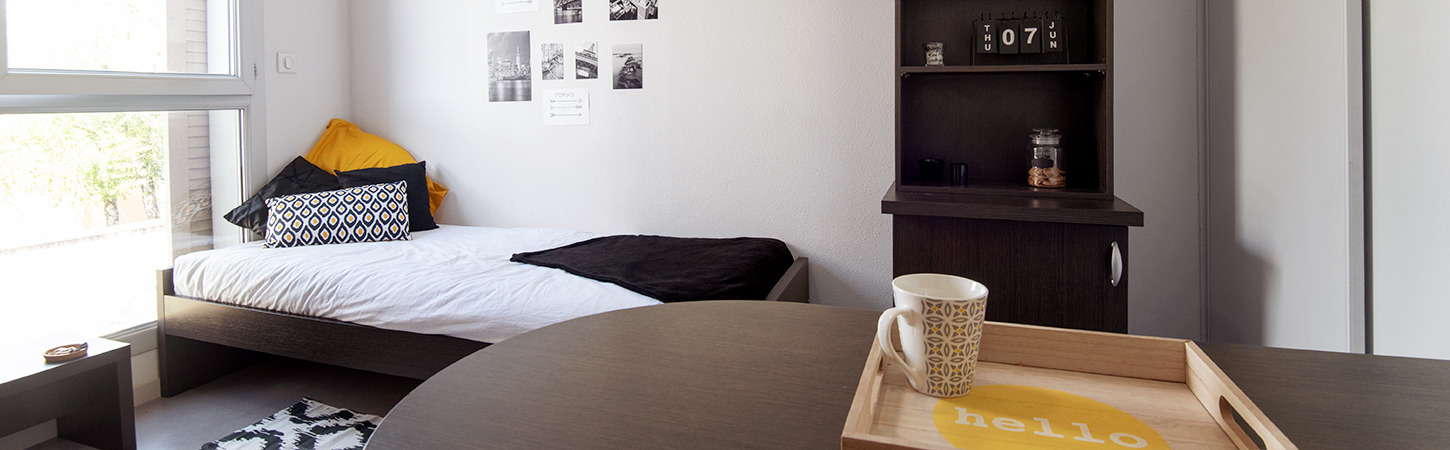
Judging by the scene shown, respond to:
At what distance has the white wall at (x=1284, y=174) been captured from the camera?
178 centimetres

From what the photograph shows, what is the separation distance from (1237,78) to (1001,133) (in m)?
0.67

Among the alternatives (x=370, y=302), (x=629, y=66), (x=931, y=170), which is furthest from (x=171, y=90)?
(x=931, y=170)

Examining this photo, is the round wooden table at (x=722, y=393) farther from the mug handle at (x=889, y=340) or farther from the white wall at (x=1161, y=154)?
the white wall at (x=1161, y=154)

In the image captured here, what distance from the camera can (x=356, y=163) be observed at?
367cm

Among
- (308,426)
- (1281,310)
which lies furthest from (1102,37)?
(308,426)

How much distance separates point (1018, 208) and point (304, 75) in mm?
3092

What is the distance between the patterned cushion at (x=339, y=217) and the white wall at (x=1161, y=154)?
2736 mm

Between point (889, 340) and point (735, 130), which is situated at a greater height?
point (735, 130)

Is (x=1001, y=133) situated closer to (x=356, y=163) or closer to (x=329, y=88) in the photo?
(x=356, y=163)

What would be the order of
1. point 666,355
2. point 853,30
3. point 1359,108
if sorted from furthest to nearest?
point 853,30 < point 1359,108 < point 666,355

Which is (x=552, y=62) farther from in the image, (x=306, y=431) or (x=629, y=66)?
(x=306, y=431)

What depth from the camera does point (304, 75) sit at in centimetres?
365

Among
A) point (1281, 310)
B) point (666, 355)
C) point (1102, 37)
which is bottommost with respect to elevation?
point (1281, 310)

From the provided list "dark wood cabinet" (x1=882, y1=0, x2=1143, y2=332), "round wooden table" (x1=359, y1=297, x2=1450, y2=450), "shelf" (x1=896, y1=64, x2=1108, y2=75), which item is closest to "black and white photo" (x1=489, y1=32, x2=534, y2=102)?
"dark wood cabinet" (x1=882, y1=0, x2=1143, y2=332)
